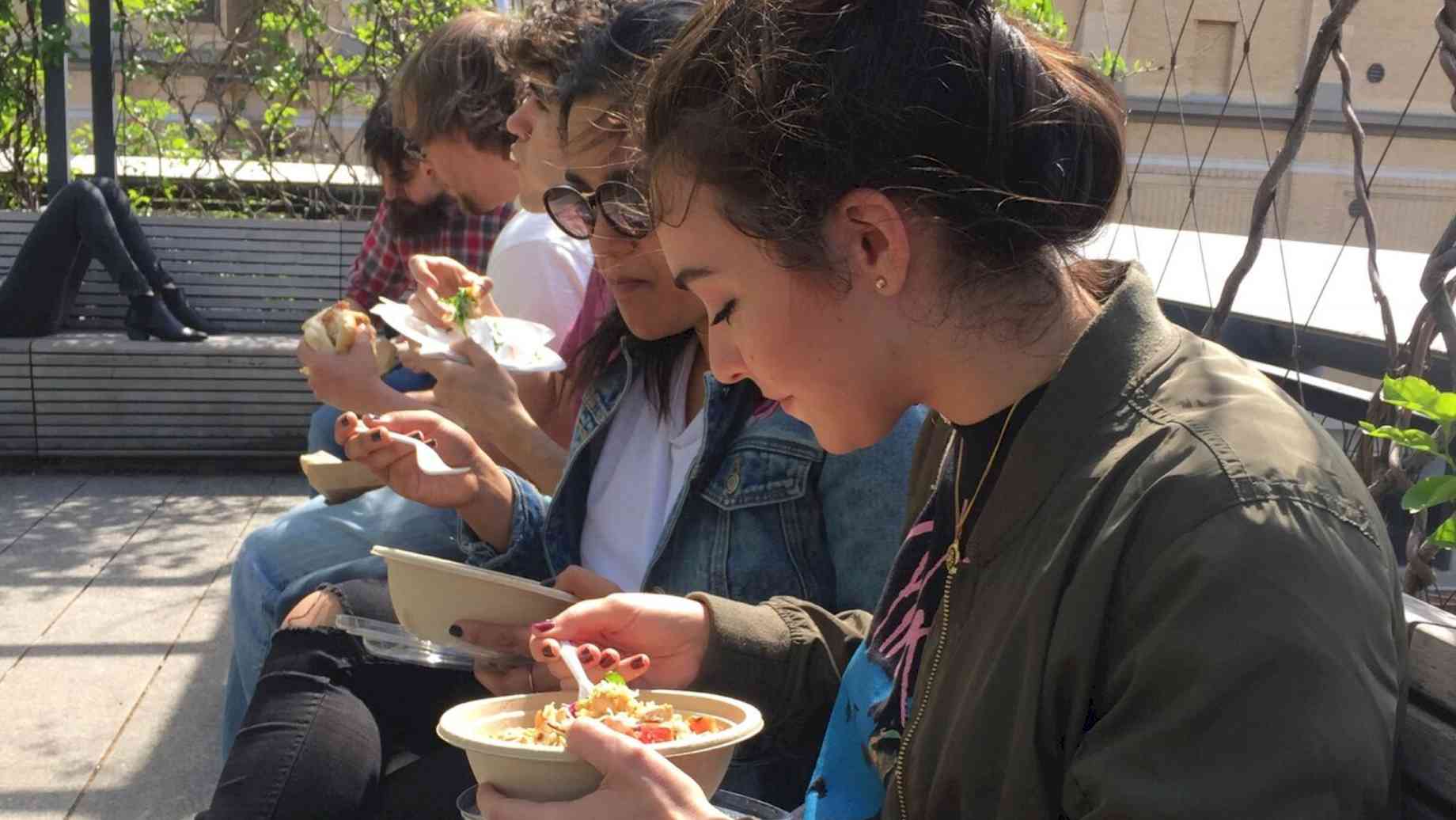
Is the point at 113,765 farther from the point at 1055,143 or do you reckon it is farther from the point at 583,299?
the point at 1055,143

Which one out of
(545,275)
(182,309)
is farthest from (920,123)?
(182,309)

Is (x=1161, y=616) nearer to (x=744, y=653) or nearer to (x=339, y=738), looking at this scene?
(x=744, y=653)

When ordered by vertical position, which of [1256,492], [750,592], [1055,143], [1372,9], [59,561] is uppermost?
[1372,9]

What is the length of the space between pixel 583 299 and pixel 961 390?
6.76 feet

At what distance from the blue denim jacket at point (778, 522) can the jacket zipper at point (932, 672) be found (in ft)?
1.81

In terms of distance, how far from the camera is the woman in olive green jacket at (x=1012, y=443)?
969 mm

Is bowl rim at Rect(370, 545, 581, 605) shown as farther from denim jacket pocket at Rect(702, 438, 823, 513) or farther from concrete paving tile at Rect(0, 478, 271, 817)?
concrete paving tile at Rect(0, 478, 271, 817)

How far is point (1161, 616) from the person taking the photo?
1.01 metres

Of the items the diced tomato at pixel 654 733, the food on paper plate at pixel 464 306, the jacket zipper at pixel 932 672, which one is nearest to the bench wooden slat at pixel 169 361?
the food on paper plate at pixel 464 306

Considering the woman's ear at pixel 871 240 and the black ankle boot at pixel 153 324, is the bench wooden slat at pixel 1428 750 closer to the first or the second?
the woman's ear at pixel 871 240

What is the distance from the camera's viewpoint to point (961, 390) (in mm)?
1308

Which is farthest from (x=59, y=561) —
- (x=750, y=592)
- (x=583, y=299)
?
(x=750, y=592)

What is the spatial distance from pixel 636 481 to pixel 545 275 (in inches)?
44.3

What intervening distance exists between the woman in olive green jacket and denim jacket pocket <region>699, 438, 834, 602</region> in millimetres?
459
